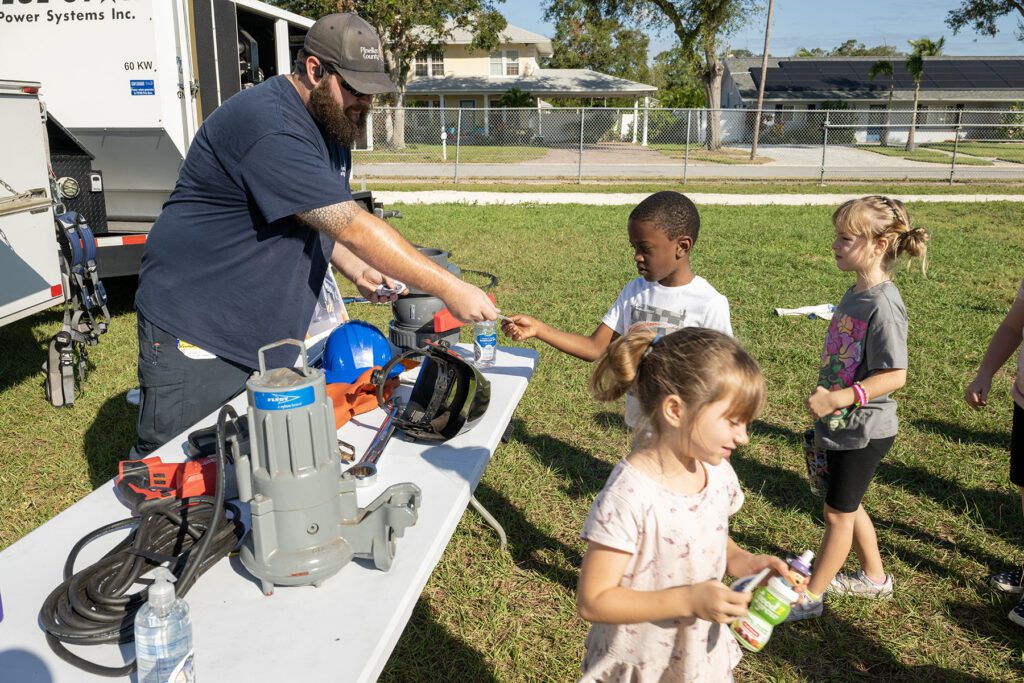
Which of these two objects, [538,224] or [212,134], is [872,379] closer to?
[212,134]

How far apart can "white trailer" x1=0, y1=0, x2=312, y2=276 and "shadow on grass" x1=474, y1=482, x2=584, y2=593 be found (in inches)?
173

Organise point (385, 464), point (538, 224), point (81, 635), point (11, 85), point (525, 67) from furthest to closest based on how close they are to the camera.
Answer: point (525, 67) < point (538, 224) < point (11, 85) < point (385, 464) < point (81, 635)

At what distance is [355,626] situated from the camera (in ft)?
5.26

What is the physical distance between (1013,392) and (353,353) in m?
2.54

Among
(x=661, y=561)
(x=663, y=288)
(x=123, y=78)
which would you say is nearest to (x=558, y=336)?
(x=663, y=288)

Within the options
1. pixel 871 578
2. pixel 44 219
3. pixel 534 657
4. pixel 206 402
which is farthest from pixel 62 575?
pixel 44 219

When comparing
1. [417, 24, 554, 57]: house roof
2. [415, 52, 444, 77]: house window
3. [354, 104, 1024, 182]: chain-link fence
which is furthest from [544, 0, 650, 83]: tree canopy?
[354, 104, 1024, 182]: chain-link fence

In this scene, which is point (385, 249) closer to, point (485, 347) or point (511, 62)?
point (485, 347)

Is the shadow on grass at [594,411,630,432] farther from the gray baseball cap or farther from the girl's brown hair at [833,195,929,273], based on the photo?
the gray baseball cap

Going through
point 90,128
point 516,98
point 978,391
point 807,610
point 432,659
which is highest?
point 516,98

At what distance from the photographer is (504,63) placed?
172 ft

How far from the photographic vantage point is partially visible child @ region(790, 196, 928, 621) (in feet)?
8.73

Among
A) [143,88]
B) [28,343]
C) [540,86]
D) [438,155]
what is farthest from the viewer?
[540,86]

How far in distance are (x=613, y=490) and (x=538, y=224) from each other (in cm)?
1071
